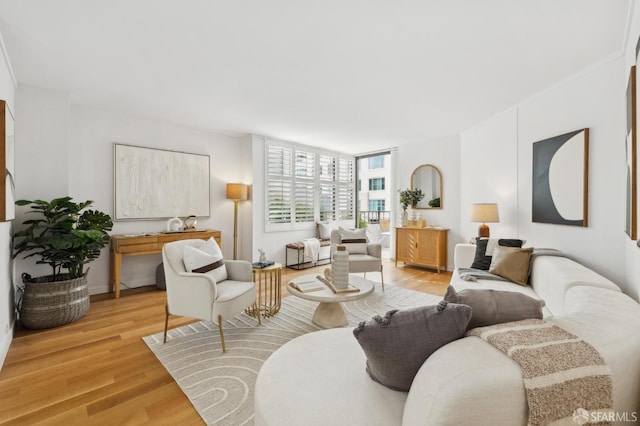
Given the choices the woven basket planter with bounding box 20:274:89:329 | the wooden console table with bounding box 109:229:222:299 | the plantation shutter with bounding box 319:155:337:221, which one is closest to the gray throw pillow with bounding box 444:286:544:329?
the woven basket planter with bounding box 20:274:89:329

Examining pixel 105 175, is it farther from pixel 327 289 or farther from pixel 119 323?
pixel 327 289

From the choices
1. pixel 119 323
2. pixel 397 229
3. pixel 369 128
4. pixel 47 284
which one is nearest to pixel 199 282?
pixel 119 323

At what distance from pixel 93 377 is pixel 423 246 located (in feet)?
15.8

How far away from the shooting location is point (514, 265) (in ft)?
9.06

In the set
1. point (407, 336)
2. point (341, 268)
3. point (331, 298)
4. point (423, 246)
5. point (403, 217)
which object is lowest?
point (331, 298)

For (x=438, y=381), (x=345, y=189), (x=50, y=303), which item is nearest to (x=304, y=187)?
(x=345, y=189)

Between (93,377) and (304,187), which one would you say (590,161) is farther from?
(93,377)

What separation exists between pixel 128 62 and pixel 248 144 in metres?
2.60

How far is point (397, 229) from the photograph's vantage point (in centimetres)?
564

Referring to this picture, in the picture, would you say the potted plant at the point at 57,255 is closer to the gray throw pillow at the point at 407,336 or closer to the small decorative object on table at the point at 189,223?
the small decorative object on table at the point at 189,223

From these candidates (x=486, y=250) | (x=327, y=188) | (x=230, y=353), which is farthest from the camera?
(x=327, y=188)

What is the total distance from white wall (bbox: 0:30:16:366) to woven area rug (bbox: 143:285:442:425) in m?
1.03

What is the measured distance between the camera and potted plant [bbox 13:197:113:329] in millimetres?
2773

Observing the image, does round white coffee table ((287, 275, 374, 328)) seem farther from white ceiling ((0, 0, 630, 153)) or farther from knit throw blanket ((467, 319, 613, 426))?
white ceiling ((0, 0, 630, 153))
